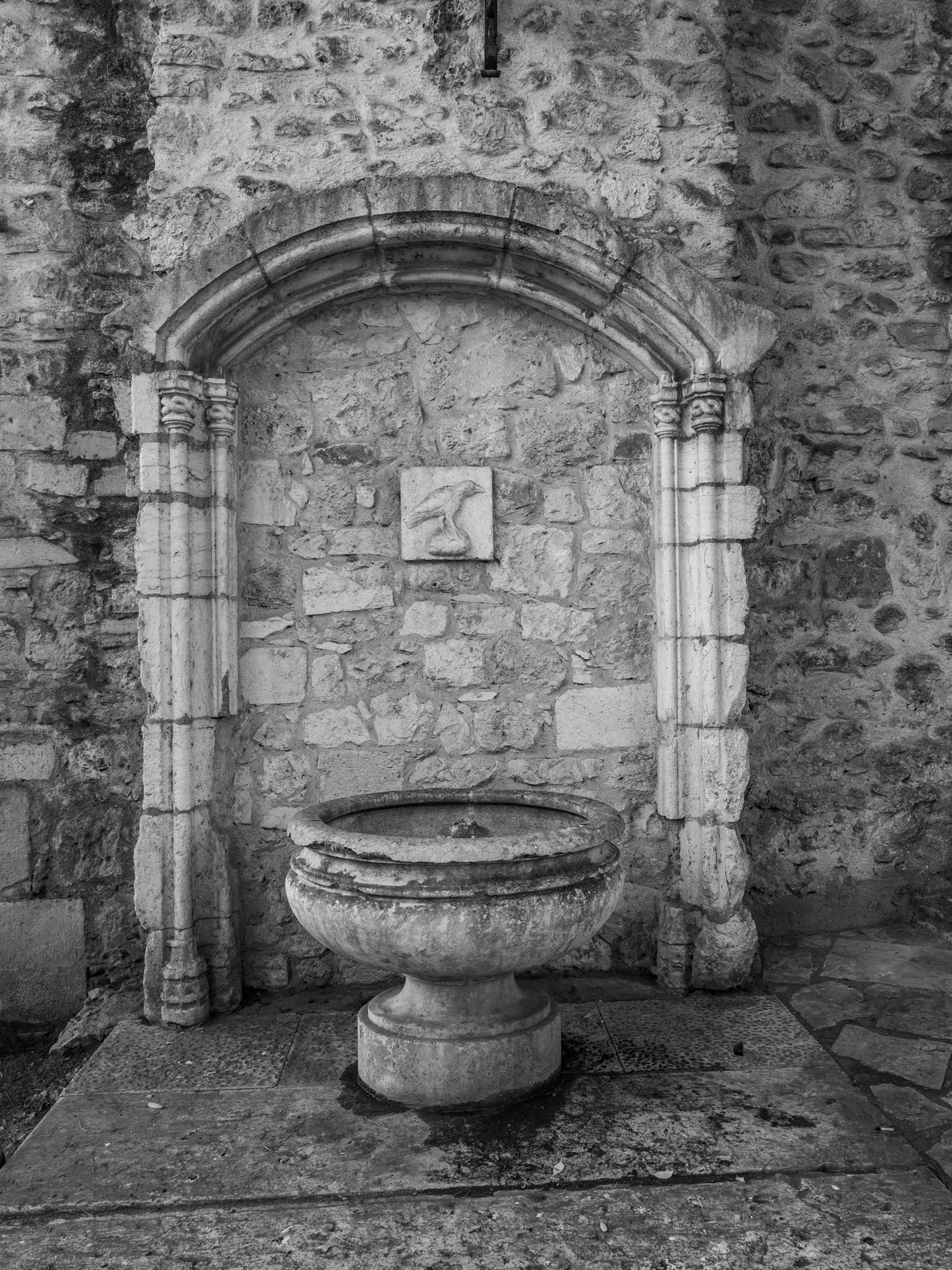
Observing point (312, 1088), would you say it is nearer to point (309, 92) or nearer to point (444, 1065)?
point (444, 1065)

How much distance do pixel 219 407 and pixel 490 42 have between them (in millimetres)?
1643

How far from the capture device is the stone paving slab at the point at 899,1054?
2.74 m

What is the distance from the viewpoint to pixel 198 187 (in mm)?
3320

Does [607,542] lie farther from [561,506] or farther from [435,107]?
[435,107]

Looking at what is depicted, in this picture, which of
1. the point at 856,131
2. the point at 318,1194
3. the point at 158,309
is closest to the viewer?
the point at 318,1194

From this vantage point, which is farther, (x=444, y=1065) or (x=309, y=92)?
(x=309, y=92)

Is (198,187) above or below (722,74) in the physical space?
below

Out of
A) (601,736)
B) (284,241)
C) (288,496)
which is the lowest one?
(601,736)

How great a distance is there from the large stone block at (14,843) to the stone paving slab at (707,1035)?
2.29m

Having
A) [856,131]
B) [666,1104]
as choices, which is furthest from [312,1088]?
[856,131]

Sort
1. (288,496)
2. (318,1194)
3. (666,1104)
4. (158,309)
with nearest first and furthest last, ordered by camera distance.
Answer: (318,1194) < (666,1104) < (158,309) < (288,496)

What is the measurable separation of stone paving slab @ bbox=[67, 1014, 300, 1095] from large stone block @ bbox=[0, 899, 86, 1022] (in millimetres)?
514

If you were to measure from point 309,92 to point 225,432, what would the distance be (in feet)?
4.17

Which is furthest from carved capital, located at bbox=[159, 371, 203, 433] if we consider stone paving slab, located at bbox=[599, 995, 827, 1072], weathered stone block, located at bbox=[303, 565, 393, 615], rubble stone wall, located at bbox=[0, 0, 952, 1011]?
stone paving slab, located at bbox=[599, 995, 827, 1072]
